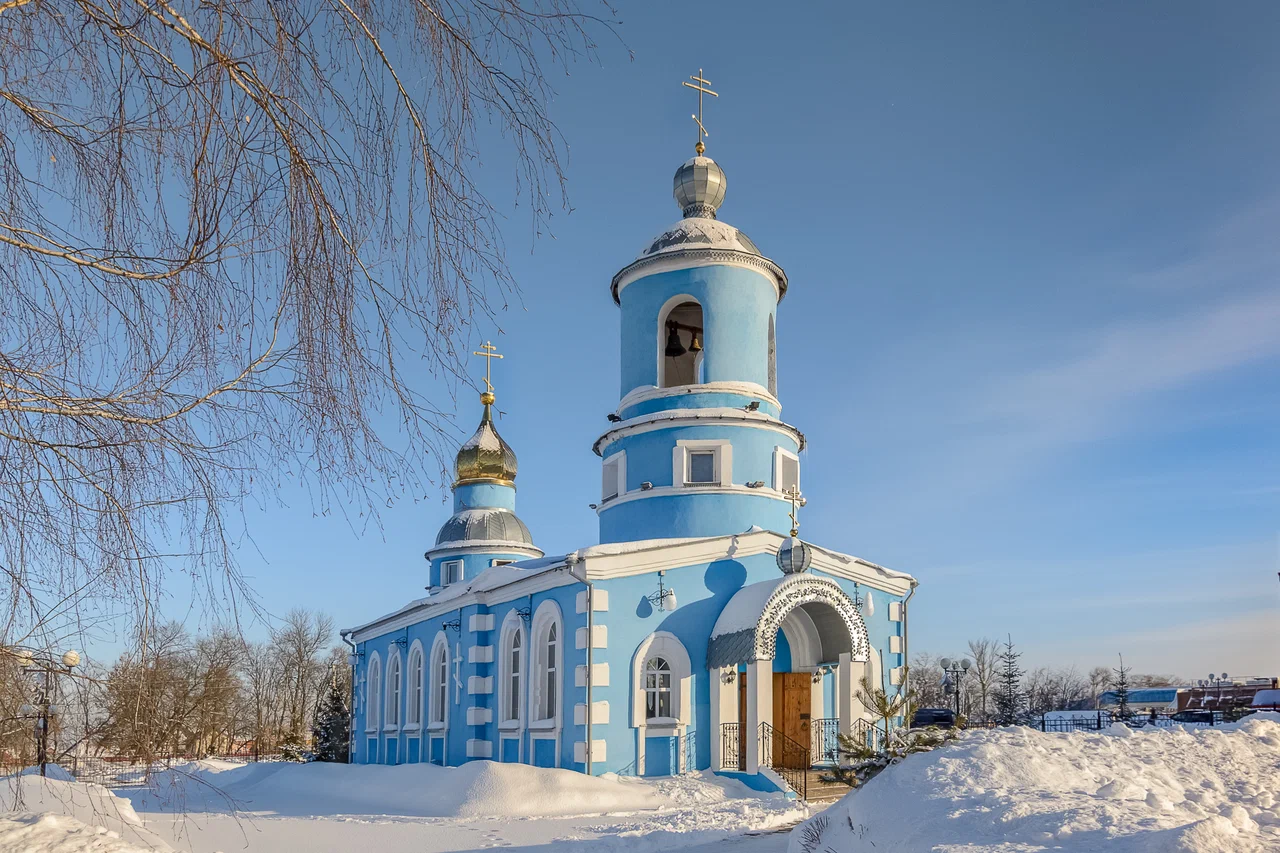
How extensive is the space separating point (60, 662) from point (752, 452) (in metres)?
14.5

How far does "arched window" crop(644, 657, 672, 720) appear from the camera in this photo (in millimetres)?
15500

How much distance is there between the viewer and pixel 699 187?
19812 millimetres

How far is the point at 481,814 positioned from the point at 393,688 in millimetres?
11164

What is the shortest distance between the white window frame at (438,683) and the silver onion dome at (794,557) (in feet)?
23.4

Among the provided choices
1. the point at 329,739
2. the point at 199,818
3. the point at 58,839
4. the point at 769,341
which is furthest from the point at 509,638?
the point at 329,739

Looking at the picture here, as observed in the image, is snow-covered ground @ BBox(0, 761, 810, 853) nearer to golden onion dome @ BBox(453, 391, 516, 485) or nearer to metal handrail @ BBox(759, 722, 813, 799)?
metal handrail @ BBox(759, 722, 813, 799)

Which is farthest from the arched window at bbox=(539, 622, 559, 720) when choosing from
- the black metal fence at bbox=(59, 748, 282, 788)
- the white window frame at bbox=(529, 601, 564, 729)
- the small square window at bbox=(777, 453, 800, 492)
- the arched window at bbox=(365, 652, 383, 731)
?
the black metal fence at bbox=(59, 748, 282, 788)

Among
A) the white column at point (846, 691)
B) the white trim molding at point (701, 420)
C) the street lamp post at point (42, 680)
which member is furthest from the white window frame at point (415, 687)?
the street lamp post at point (42, 680)

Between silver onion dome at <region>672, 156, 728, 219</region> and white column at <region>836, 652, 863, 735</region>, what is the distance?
27.9 feet

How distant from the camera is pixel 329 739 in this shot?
115 feet

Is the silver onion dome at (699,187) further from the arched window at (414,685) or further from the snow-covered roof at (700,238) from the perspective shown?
the arched window at (414,685)

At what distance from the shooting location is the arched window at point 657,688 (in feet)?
50.9

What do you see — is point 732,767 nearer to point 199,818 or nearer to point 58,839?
point 199,818

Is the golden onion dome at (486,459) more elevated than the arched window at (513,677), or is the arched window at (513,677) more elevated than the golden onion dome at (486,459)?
the golden onion dome at (486,459)
